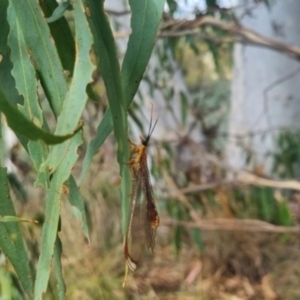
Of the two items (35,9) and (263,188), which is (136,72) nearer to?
(35,9)

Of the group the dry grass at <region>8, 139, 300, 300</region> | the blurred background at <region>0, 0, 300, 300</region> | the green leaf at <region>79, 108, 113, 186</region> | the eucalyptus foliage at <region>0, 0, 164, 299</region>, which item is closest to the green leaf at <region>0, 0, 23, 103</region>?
the eucalyptus foliage at <region>0, 0, 164, 299</region>

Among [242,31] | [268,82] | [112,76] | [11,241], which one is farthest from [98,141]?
[268,82]

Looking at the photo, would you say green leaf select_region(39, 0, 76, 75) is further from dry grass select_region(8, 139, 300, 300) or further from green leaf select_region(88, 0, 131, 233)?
dry grass select_region(8, 139, 300, 300)

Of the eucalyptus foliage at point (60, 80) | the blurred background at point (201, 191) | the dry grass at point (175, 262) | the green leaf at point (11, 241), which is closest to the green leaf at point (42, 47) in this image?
the eucalyptus foliage at point (60, 80)

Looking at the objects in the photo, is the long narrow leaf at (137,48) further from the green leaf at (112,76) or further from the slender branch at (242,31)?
the slender branch at (242,31)

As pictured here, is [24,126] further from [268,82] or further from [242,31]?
[268,82]
